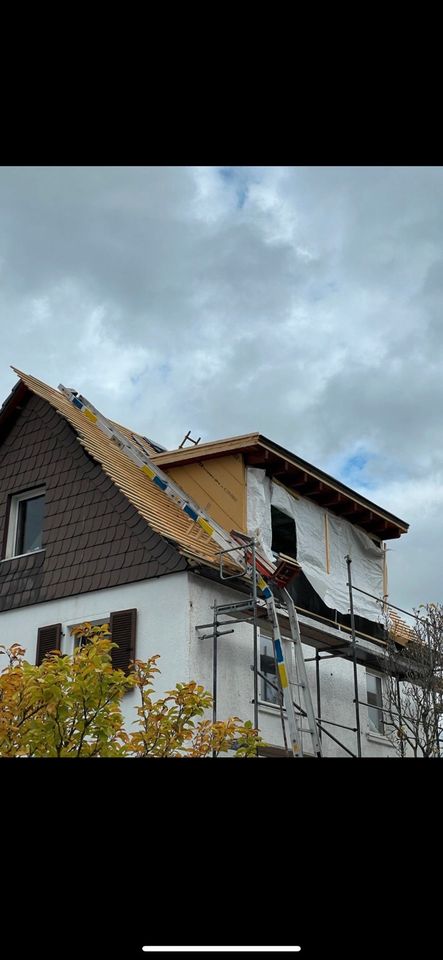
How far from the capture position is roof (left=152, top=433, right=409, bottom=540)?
48.0 ft

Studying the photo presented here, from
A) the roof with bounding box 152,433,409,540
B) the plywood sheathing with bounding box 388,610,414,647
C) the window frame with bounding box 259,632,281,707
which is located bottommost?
the window frame with bounding box 259,632,281,707

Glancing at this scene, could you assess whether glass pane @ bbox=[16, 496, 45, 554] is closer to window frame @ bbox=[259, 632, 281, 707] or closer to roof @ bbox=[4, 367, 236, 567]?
roof @ bbox=[4, 367, 236, 567]

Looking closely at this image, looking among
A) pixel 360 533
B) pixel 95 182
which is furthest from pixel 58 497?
pixel 95 182

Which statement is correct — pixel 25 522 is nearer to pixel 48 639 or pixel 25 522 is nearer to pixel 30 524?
pixel 30 524

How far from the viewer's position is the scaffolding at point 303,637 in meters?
12.5

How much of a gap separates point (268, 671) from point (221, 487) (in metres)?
2.71

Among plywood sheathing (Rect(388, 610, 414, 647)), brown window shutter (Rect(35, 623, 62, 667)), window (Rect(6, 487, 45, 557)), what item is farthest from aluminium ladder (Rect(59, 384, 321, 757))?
plywood sheathing (Rect(388, 610, 414, 647))

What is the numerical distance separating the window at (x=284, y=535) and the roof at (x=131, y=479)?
1.51 m

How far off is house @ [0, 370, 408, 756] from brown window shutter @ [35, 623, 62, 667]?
0.02 meters

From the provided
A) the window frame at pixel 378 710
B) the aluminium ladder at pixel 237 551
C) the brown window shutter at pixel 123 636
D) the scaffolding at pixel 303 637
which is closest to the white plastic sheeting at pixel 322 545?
the scaffolding at pixel 303 637
